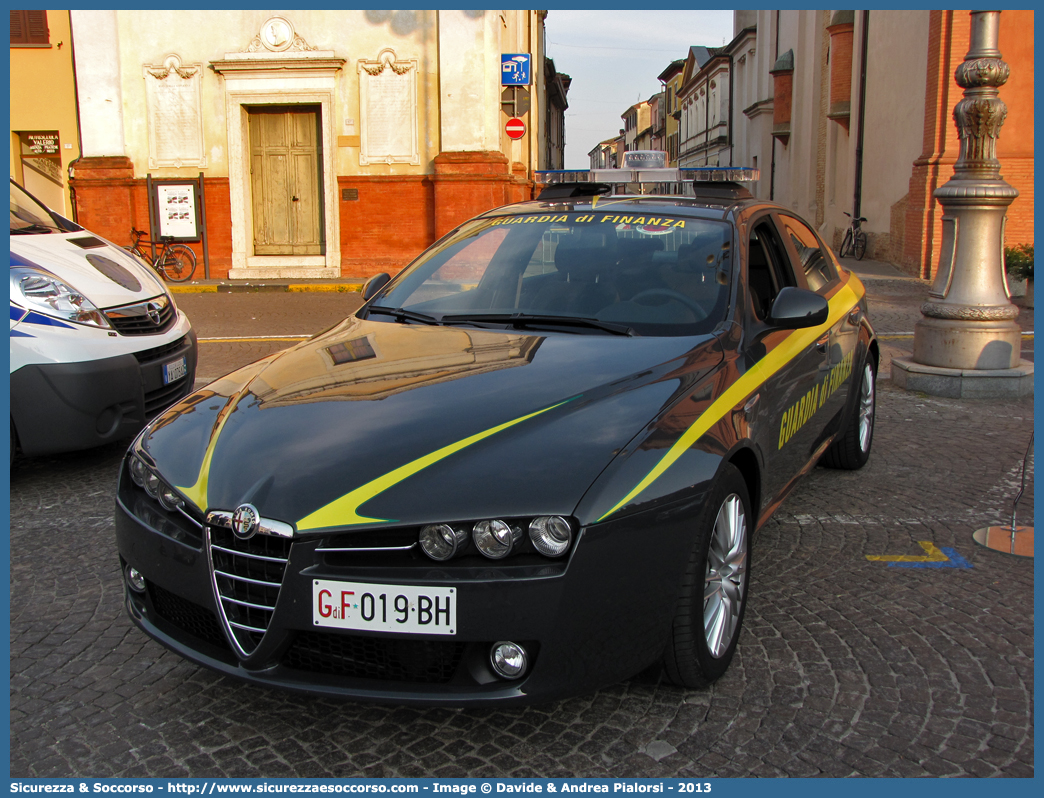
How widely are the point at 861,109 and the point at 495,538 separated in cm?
2366

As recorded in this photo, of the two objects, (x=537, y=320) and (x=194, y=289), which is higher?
(x=537, y=320)

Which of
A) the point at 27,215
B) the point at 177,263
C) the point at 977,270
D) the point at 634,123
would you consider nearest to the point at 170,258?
the point at 177,263

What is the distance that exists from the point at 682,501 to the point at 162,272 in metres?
17.2

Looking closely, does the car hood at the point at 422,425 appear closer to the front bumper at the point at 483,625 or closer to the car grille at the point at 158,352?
the front bumper at the point at 483,625

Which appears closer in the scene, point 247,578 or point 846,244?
point 247,578

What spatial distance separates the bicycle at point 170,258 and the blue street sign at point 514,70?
696 centimetres

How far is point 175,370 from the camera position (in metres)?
5.44

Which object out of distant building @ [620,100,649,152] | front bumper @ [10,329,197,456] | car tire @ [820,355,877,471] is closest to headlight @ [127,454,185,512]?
front bumper @ [10,329,197,456]

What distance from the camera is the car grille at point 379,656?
7.91ft

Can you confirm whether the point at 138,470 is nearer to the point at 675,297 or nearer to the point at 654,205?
the point at 675,297

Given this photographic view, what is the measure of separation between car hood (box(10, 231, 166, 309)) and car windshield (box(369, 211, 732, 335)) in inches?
74.9

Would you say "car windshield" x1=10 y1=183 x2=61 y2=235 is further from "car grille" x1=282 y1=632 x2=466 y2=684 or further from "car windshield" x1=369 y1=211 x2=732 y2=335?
"car grille" x1=282 y1=632 x2=466 y2=684

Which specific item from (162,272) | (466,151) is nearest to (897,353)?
(466,151)

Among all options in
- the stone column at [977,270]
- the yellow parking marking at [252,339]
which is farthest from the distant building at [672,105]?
the stone column at [977,270]
